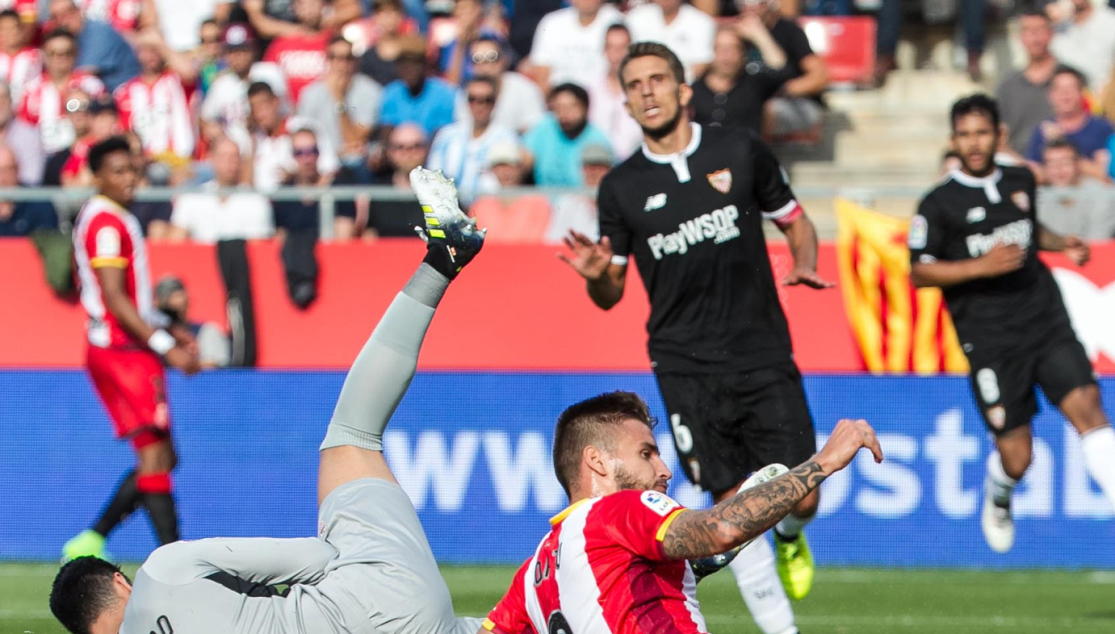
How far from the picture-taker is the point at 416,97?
1350 centimetres

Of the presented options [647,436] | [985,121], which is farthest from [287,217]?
[647,436]

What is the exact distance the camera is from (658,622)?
4.39 m

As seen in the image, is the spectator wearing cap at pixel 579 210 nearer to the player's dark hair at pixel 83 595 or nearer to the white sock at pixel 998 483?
the white sock at pixel 998 483

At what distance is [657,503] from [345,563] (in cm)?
129

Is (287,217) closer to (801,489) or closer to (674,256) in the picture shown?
(674,256)

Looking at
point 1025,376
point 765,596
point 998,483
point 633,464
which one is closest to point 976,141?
point 1025,376

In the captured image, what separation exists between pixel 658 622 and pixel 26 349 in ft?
28.9

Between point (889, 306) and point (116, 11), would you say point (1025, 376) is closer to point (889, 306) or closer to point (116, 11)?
point (889, 306)

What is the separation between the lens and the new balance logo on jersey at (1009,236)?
8789 millimetres

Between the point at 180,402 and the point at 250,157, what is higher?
the point at 250,157

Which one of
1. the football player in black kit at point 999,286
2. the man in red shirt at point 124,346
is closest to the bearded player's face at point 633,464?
the football player in black kit at point 999,286

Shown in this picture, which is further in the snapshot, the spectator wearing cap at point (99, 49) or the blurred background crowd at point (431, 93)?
the spectator wearing cap at point (99, 49)

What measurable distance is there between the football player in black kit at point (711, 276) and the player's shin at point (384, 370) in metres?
1.44

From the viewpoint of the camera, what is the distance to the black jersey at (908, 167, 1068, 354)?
28.8ft
